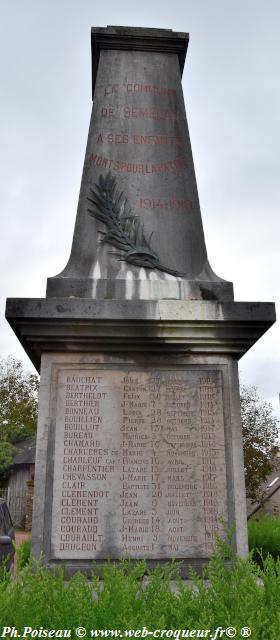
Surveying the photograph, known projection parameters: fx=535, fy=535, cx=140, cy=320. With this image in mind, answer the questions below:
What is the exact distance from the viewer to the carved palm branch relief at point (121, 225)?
5.28 m

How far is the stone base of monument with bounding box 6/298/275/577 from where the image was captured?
436 cm

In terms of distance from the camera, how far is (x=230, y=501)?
450cm

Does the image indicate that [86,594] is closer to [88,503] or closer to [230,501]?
[88,503]

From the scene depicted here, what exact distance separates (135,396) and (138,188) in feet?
7.43

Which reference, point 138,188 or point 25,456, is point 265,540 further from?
point 25,456

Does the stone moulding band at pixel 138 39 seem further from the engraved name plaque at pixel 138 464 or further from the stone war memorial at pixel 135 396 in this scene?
the engraved name plaque at pixel 138 464

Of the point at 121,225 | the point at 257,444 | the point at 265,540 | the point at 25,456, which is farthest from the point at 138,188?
the point at 25,456

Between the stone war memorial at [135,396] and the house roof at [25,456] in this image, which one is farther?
the house roof at [25,456]

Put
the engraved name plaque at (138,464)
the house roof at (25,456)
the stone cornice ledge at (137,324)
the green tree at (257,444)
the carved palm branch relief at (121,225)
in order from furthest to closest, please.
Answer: the house roof at (25,456) → the green tree at (257,444) → the carved palm branch relief at (121,225) → the stone cornice ledge at (137,324) → the engraved name plaque at (138,464)

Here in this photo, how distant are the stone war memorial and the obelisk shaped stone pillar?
0.02 meters

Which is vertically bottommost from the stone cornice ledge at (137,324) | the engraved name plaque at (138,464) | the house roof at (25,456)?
the engraved name plaque at (138,464)

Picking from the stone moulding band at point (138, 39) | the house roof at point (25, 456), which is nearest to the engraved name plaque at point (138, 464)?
the stone moulding band at point (138, 39)

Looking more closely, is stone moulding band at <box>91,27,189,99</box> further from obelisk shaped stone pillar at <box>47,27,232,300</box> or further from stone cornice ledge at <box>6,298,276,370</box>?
stone cornice ledge at <box>6,298,276,370</box>

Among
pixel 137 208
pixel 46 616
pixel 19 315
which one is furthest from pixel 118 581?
pixel 137 208
